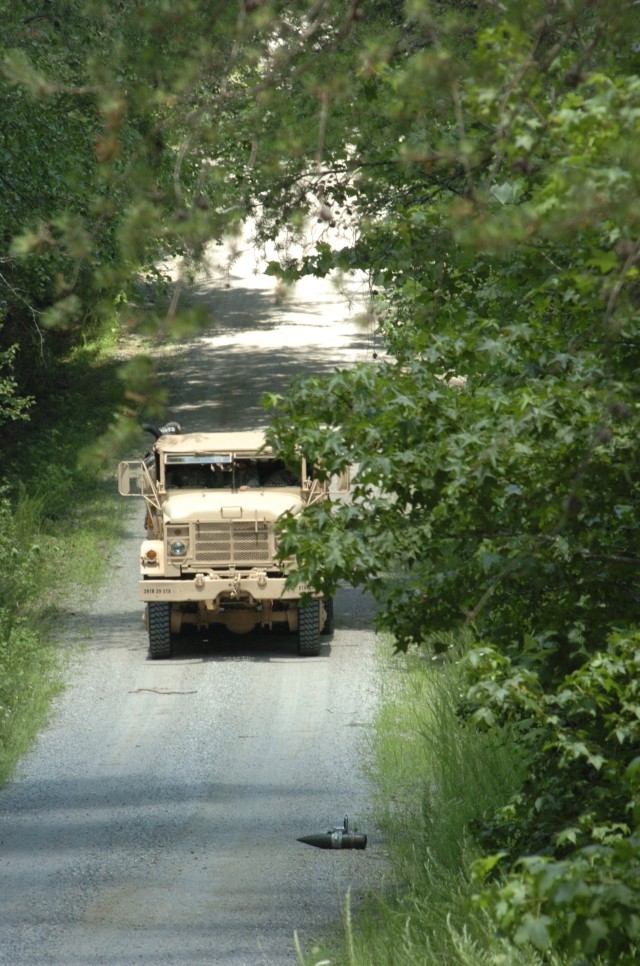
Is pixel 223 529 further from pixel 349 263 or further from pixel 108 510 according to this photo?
pixel 108 510

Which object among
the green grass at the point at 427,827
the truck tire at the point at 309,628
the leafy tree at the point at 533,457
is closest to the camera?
the leafy tree at the point at 533,457

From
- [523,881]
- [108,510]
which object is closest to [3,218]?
[108,510]

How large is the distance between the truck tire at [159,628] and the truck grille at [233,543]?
0.70 meters

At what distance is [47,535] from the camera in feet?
71.3

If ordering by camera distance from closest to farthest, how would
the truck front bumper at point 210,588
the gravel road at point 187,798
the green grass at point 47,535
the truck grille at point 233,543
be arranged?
the gravel road at point 187,798
the green grass at point 47,535
the truck front bumper at point 210,588
the truck grille at point 233,543

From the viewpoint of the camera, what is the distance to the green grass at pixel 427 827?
21.4ft

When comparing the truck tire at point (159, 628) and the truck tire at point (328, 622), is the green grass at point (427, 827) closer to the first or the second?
the truck tire at point (328, 622)

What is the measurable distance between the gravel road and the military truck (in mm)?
498

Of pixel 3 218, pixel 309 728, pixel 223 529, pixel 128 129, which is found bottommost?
pixel 309 728

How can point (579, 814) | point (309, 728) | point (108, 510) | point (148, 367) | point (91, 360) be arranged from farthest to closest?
1. point (91, 360)
2. point (108, 510)
3. point (309, 728)
4. point (579, 814)
5. point (148, 367)

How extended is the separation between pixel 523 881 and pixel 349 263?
6282 mm

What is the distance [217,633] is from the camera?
691 inches

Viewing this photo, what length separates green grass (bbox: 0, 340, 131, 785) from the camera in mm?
14344

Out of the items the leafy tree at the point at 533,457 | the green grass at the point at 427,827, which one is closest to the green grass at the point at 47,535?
the green grass at the point at 427,827
